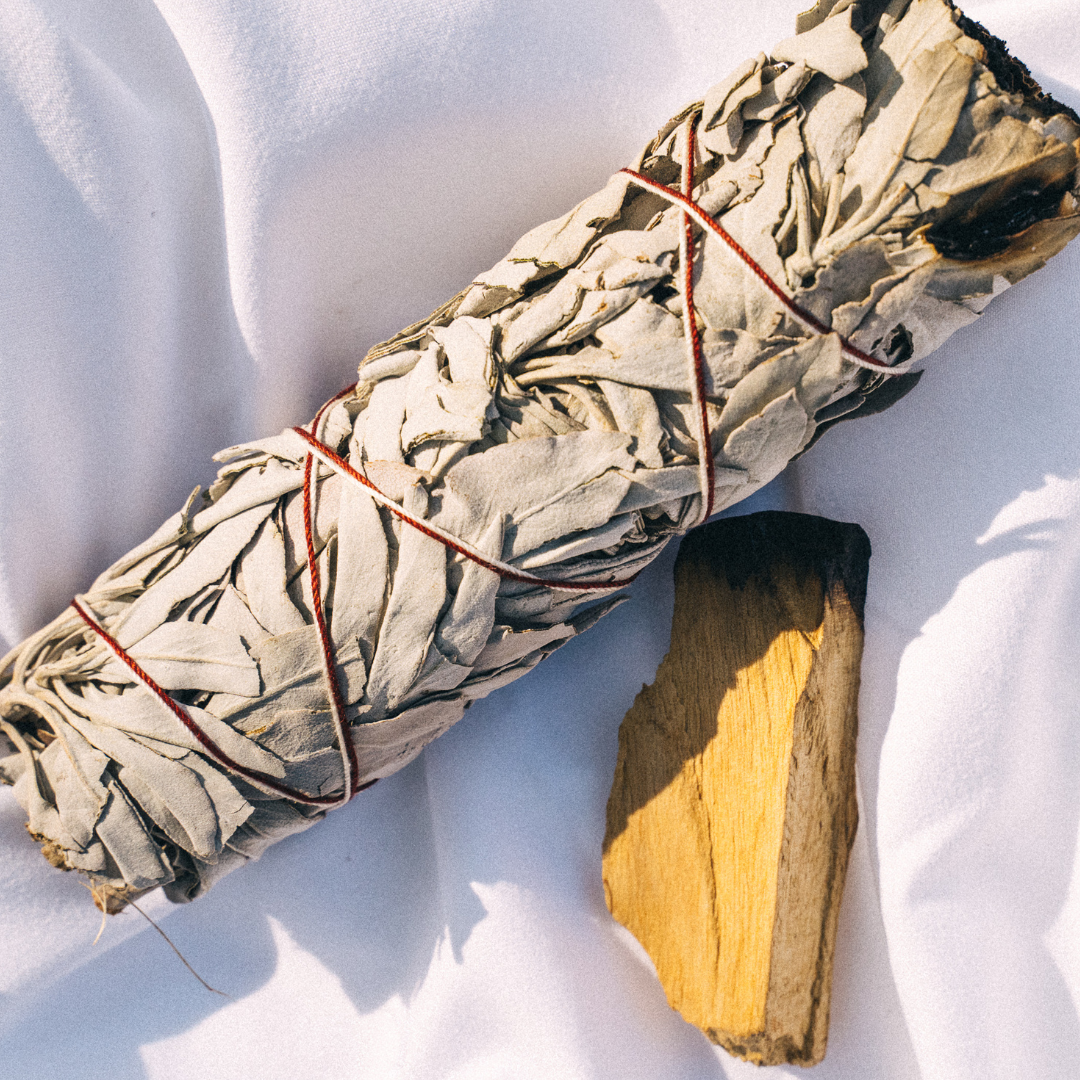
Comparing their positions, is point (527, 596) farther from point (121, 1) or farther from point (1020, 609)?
point (121, 1)

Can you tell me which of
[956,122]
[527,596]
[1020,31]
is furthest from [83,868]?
[1020,31]

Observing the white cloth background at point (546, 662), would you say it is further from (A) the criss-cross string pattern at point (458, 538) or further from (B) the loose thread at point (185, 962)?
(A) the criss-cross string pattern at point (458, 538)

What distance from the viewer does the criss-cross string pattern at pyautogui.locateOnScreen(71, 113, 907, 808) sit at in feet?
1.77

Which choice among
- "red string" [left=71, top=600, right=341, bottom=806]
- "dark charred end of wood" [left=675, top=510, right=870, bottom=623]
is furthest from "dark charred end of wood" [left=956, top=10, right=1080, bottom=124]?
"red string" [left=71, top=600, right=341, bottom=806]

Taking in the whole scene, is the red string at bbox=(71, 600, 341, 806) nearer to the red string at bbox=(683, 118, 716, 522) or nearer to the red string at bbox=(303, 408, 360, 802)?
the red string at bbox=(303, 408, 360, 802)

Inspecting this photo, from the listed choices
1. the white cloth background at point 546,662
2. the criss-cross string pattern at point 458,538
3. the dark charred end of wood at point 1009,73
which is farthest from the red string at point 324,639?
the dark charred end of wood at point 1009,73

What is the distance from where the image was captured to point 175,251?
30.0 inches

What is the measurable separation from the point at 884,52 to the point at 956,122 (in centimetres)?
7

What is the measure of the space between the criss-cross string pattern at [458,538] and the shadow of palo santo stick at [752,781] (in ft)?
0.43

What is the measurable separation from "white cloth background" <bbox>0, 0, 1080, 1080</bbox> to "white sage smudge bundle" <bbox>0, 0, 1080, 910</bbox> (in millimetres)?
158

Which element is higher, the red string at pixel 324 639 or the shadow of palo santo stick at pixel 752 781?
the red string at pixel 324 639

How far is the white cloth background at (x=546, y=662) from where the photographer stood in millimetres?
703

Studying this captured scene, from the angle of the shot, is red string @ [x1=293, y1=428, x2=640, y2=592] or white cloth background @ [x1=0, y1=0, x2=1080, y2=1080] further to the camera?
white cloth background @ [x1=0, y1=0, x2=1080, y2=1080]

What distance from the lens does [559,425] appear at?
0.56m
